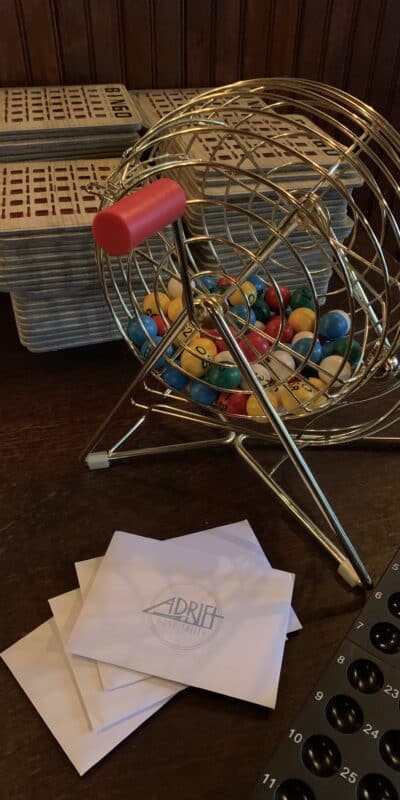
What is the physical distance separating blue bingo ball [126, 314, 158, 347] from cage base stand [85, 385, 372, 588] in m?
0.06

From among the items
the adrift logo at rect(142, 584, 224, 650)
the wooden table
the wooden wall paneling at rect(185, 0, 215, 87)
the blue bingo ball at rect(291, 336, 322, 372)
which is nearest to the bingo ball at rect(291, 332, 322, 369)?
the blue bingo ball at rect(291, 336, 322, 372)

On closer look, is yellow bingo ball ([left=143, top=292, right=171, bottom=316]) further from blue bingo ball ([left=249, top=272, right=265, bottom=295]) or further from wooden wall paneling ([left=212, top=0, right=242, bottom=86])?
wooden wall paneling ([left=212, top=0, right=242, bottom=86])

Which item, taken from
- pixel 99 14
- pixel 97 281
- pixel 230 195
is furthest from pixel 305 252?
pixel 99 14

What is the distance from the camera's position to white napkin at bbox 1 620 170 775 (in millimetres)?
414

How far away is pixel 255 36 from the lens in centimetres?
89

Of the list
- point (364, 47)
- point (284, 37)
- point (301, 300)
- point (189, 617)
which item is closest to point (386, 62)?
point (364, 47)

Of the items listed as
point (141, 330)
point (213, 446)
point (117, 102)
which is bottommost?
point (213, 446)

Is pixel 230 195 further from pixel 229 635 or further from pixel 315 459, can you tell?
pixel 229 635

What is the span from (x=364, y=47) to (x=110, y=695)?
936mm

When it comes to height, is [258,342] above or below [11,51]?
below

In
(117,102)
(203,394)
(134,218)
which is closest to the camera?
(134,218)

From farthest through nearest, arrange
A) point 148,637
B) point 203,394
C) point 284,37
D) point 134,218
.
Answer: point 284,37, point 203,394, point 148,637, point 134,218

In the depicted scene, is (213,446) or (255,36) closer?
(213,446)

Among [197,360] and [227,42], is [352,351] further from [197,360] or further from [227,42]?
[227,42]
